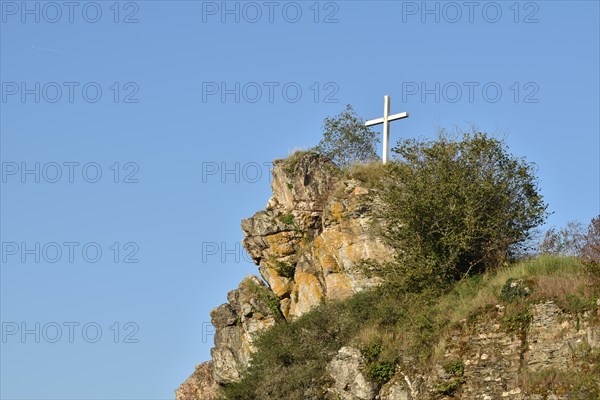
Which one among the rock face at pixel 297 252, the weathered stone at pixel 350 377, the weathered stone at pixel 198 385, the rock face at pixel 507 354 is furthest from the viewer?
the weathered stone at pixel 198 385

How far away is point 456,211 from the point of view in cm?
4244

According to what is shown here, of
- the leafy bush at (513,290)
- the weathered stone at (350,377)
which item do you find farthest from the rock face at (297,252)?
the leafy bush at (513,290)

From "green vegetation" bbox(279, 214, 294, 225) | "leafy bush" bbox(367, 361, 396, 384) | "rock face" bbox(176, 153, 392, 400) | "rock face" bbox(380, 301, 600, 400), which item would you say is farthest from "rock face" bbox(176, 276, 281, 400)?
"rock face" bbox(380, 301, 600, 400)

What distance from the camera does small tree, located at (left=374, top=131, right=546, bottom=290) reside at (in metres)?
42.4

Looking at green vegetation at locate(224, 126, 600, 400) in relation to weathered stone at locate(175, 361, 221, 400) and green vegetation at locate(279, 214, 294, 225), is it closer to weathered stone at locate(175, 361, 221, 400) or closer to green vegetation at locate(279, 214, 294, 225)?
green vegetation at locate(279, 214, 294, 225)

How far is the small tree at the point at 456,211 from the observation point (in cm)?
4241

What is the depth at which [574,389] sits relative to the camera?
34969 mm

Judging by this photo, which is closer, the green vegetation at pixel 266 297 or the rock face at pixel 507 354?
the rock face at pixel 507 354

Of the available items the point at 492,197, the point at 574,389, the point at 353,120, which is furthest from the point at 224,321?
the point at 574,389

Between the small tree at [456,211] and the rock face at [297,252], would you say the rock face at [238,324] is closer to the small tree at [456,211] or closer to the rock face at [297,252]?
the rock face at [297,252]

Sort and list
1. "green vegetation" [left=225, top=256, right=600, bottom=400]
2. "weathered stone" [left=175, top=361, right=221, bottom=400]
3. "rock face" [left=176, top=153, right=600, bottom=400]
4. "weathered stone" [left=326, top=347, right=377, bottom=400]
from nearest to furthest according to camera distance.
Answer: "rock face" [left=176, top=153, right=600, bottom=400] → "green vegetation" [left=225, top=256, right=600, bottom=400] → "weathered stone" [left=326, top=347, right=377, bottom=400] → "weathered stone" [left=175, top=361, right=221, bottom=400]

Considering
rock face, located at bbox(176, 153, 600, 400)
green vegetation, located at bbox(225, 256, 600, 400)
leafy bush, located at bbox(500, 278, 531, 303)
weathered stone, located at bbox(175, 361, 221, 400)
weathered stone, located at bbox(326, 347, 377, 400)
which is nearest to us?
rock face, located at bbox(176, 153, 600, 400)

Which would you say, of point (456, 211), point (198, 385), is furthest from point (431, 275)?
point (198, 385)

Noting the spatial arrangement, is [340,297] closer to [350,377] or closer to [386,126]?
[350,377]
